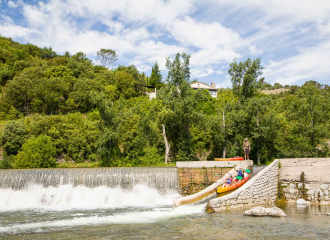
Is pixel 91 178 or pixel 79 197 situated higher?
pixel 91 178

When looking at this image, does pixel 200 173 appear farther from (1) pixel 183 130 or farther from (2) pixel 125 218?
(1) pixel 183 130

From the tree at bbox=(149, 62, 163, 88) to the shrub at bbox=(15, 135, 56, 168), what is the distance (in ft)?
132

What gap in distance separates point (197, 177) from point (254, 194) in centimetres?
505

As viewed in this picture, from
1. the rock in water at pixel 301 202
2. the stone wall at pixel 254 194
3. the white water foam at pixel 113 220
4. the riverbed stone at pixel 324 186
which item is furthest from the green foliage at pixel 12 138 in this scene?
the riverbed stone at pixel 324 186

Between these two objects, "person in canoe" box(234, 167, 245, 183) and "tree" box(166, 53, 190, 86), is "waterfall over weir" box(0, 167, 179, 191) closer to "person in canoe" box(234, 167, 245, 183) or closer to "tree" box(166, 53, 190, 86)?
"person in canoe" box(234, 167, 245, 183)

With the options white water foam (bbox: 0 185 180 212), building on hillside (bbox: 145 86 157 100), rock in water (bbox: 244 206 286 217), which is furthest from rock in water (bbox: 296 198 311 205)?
building on hillside (bbox: 145 86 157 100)

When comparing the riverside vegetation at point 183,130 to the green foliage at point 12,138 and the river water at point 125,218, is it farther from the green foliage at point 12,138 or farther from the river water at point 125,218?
the river water at point 125,218

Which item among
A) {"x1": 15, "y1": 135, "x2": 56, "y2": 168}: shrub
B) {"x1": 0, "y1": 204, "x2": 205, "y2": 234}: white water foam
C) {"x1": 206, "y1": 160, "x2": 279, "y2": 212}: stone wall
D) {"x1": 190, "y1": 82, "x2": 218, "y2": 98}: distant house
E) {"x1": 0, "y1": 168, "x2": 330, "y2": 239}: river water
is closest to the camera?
{"x1": 0, "y1": 168, "x2": 330, "y2": 239}: river water

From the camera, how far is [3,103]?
144ft

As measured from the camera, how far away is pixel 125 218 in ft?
37.8

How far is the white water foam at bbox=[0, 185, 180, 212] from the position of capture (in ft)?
51.1

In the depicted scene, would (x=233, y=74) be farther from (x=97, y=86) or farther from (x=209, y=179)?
(x=97, y=86)

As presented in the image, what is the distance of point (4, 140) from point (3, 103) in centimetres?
1661

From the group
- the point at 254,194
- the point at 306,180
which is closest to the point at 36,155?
the point at 254,194
